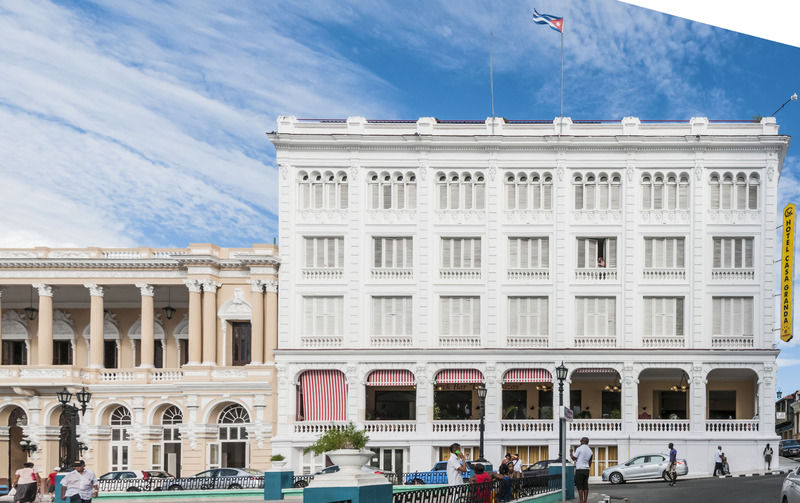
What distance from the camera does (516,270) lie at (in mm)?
40312

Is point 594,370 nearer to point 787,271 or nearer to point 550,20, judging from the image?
point 787,271

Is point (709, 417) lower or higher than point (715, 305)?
lower

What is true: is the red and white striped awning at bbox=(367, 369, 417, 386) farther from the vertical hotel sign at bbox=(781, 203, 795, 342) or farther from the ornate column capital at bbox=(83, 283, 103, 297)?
the vertical hotel sign at bbox=(781, 203, 795, 342)

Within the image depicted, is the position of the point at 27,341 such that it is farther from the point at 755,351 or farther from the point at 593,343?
the point at 755,351

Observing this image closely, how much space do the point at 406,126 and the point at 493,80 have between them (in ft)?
13.1

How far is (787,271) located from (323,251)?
1813cm

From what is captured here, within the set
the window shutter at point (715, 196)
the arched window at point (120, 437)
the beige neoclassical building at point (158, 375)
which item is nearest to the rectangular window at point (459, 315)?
the beige neoclassical building at point (158, 375)

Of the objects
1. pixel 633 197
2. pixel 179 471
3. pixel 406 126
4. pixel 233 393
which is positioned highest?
pixel 406 126

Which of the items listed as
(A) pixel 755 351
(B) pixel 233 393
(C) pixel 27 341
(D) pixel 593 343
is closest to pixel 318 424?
(B) pixel 233 393

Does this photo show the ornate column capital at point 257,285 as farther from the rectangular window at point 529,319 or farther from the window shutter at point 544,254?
the window shutter at point 544,254

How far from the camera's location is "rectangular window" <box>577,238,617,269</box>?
40.3 meters

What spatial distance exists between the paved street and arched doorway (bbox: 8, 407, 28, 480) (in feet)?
78.5

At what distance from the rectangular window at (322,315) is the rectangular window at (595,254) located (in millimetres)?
9902

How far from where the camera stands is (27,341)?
1737 inches
